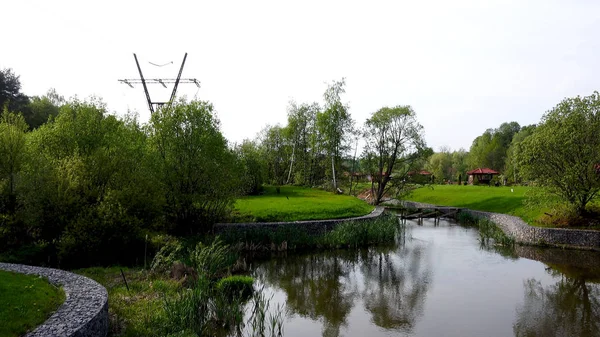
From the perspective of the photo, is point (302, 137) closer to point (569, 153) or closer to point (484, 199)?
point (484, 199)

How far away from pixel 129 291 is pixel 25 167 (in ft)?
28.0

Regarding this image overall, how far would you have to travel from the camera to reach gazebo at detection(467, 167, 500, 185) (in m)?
64.2

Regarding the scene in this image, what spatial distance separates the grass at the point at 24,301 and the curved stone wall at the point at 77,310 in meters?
0.22

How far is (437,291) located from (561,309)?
3944mm

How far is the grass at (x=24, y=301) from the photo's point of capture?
7957 millimetres

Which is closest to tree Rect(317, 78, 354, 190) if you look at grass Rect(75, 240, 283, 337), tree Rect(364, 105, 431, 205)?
tree Rect(364, 105, 431, 205)

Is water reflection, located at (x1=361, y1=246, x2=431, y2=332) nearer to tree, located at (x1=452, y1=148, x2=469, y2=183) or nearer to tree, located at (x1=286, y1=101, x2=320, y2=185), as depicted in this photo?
tree, located at (x1=286, y1=101, x2=320, y2=185)

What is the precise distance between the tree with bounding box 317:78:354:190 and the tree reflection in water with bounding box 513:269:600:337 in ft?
108

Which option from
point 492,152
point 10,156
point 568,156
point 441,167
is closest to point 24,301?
point 10,156

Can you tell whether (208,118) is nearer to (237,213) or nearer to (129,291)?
(237,213)

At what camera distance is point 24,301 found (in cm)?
899

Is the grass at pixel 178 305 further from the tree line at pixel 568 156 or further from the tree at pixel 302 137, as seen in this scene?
the tree at pixel 302 137

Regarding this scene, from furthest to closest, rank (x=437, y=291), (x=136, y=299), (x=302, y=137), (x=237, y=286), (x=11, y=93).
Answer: (x=302, y=137)
(x=11, y=93)
(x=437, y=291)
(x=237, y=286)
(x=136, y=299)

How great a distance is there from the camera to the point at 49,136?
62.5 ft
